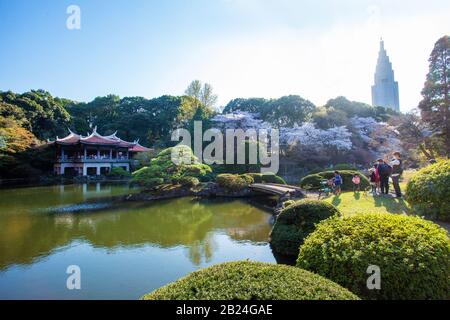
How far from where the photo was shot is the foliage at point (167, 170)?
1656 centimetres

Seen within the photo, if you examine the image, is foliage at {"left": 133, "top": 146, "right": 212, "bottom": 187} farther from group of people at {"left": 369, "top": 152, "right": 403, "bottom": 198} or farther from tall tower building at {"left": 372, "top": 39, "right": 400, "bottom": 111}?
tall tower building at {"left": 372, "top": 39, "right": 400, "bottom": 111}

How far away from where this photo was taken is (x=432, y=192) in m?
6.19

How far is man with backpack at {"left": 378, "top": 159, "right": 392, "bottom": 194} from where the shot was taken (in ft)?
30.9

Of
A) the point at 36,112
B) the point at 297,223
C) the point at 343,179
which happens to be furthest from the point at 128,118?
the point at 297,223

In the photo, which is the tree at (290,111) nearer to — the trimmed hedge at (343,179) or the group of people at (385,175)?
the trimmed hedge at (343,179)

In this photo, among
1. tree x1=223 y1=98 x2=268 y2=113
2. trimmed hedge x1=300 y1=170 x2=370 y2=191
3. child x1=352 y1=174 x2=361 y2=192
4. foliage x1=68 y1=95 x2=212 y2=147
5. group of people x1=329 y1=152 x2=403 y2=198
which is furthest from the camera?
foliage x1=68 y1=95 x2=212 y2=147

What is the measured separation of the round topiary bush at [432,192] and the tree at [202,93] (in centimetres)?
3143

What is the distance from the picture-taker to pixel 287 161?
26.8 meters

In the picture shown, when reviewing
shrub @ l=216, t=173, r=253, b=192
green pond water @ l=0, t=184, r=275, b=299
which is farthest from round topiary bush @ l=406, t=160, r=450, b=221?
shrub @ l=216, t=173, r=253, b=192

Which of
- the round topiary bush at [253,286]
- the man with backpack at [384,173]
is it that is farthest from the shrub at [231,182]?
the round topiary bush at [253,286]

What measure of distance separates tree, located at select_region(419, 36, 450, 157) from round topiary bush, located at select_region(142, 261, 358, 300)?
1666cm

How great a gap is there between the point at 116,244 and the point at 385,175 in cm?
883
